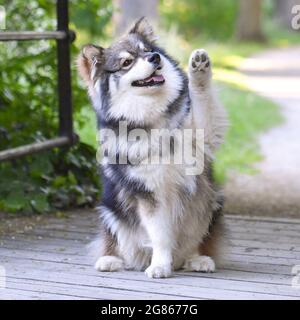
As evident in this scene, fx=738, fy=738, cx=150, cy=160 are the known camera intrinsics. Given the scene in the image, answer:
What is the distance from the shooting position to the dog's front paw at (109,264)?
3.92 metres

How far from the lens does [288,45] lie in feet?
82.8

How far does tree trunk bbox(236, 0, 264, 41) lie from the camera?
23.7 metres

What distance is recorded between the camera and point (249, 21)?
24.2 m

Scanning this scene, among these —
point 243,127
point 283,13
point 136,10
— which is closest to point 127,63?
point 243,127

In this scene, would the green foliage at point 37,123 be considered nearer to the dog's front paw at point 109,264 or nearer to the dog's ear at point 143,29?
the dog's front paw at point 109,264

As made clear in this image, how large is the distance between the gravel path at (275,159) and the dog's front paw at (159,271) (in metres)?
2.28

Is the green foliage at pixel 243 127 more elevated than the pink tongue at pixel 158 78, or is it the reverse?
the pink tongue at pixel 158 78

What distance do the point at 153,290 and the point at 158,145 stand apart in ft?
2.38

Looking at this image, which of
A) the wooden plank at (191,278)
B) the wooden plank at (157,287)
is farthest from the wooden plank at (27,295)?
the wooden plank at (191,278)
